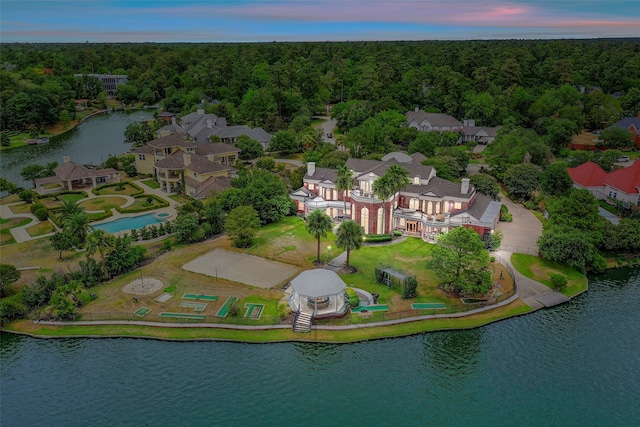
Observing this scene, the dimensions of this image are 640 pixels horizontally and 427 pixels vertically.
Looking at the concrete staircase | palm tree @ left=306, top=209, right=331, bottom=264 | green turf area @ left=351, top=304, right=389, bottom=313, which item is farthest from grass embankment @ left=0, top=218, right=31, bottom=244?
green turf area @ left=351, top=304, right=389, bottom=313

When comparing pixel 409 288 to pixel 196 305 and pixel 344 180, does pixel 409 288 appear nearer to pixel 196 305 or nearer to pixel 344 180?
pixel 344 180

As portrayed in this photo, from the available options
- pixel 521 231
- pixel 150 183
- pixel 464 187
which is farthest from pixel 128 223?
pixel 521 231

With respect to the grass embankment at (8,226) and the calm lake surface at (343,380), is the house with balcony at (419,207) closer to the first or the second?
the calm lake surface at (343,380)

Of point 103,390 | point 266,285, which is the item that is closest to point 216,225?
point 266,285

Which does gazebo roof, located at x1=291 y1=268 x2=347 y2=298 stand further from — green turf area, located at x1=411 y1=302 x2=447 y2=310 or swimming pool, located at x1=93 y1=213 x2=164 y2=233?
swimming pool, located at x1=93 y1=213 x2=164 y2=233

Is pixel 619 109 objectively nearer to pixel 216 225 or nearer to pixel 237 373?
pixel 216 225

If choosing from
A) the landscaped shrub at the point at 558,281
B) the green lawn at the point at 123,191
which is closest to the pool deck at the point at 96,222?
the green lawn at the point at 123,191
